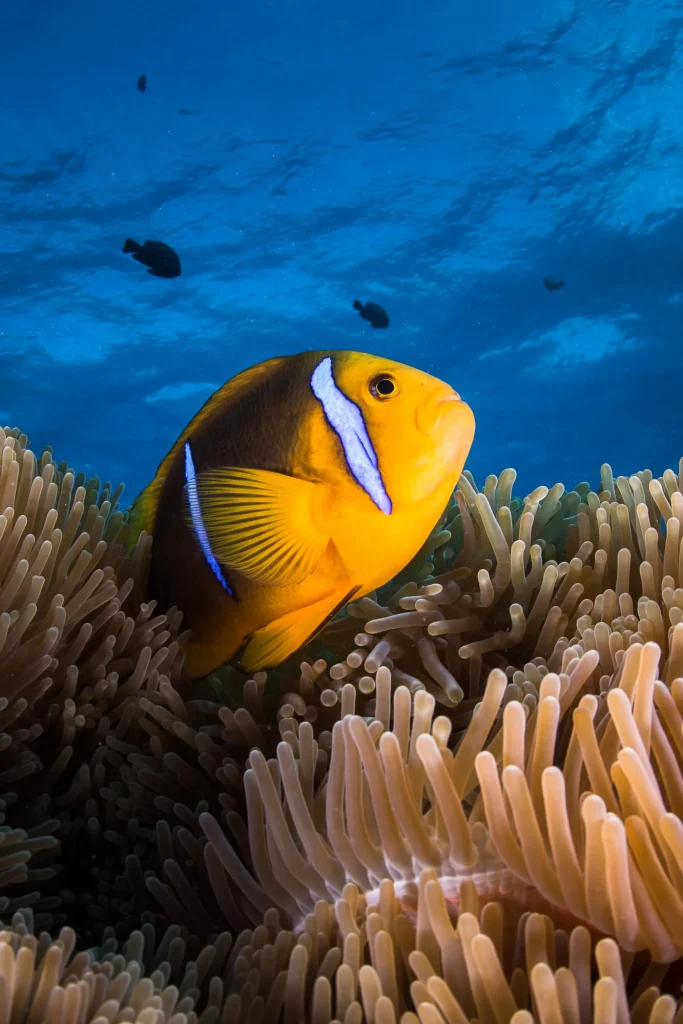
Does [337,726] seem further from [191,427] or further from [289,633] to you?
[191,427]

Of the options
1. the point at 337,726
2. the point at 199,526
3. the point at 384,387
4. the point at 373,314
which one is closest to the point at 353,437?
the point at 384,387

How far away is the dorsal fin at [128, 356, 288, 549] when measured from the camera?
1690 millimetres

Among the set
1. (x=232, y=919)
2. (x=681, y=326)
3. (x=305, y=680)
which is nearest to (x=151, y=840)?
(x=232, y=919)

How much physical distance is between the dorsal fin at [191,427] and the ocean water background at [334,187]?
619 inches

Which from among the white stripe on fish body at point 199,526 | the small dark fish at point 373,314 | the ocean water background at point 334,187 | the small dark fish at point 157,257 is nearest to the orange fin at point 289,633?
the white stripe on fish body at point 199,526

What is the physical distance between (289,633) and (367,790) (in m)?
0.52

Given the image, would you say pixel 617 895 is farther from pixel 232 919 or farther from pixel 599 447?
pixel 599 447

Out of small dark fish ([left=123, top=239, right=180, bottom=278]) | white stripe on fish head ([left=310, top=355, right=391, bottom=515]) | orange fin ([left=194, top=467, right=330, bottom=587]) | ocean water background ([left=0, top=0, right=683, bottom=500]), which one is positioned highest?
ocean water background ([left=0, top=0, right=683, bottom=500])

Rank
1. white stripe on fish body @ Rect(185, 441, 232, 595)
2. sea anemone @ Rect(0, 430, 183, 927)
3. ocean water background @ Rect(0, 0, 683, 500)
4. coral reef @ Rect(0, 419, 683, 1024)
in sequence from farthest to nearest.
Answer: ocean water background @ Rect(0, 0, 683, 500), white stripe on fish body @ Rect(185, 441, 232, 595), sea anemone @ Rect(0, 430, 183, 927), coral reef @ Rect(0, 419, 683, 1024)

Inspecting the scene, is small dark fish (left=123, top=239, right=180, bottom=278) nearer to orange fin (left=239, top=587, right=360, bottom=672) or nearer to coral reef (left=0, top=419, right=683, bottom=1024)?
coral reef (left=0, top=419, right=683, bottom=1024)

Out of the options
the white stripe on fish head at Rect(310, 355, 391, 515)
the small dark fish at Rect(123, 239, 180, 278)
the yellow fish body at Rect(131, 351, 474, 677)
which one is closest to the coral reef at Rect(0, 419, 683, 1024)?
the yellow fish body at Rect(131, 351, 474, 677)

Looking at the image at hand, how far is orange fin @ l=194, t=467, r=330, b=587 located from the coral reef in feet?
0.72

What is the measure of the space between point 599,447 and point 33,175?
21.1 metres

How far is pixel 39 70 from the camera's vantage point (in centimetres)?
1451
